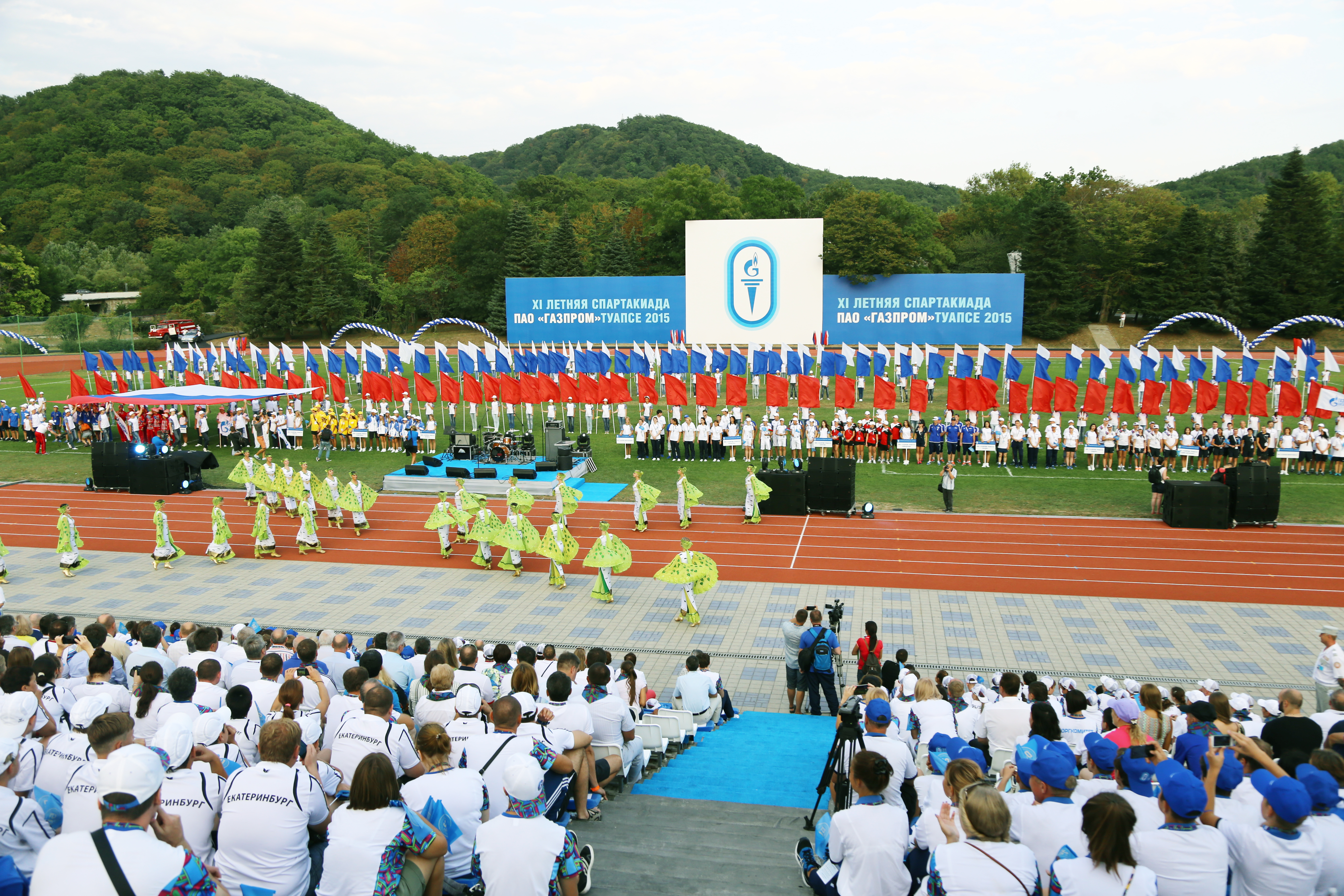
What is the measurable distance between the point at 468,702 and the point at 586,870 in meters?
1.33

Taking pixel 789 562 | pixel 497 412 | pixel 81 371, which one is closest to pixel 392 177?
pixel 81 371

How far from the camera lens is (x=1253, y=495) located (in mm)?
19906

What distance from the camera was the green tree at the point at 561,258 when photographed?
63.8 metres

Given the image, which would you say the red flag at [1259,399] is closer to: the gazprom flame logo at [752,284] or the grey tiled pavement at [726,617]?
the grey tiled pavement at [726,617]

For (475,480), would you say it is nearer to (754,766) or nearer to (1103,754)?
(754,766)

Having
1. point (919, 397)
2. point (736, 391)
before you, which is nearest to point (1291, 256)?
point (919, 397)

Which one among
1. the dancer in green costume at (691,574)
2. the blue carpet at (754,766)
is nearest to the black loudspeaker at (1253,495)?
the dancer in green costume at (691,574)

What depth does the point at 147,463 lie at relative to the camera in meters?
24.9

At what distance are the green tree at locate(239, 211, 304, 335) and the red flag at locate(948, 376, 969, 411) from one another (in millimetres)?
53339

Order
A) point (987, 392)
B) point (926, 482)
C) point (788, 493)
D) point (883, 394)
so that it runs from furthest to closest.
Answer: point (883, 394), point (987, 392), point (926, 482), point (788, 493)

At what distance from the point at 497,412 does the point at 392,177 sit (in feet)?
236

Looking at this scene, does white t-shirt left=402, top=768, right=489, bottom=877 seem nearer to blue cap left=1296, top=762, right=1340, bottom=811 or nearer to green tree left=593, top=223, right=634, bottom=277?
blue cap left=1296, top=762, right=1340, bottom=811

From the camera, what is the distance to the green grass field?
2194cm

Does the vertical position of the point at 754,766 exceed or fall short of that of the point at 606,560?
it falls short
